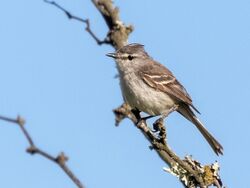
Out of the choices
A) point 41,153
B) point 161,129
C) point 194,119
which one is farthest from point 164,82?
point 41,153

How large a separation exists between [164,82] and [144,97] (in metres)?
0.88

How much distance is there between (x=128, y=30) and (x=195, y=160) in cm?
130

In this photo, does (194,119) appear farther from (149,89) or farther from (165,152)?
(165,152)

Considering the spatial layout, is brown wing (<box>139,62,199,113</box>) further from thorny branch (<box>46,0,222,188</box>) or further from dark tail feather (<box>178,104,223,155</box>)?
thorny branch (<box>46,0,222,188</box>)

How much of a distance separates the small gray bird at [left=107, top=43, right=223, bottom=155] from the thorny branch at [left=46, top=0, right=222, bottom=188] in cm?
307

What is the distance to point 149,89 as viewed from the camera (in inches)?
326

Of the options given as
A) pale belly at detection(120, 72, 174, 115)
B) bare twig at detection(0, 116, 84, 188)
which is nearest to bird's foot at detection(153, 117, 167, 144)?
bare twig at detection(0, 116, 84, 188)

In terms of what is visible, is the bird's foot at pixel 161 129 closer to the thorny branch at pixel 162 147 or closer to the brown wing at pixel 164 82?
the thorny branch at pixel 162 147

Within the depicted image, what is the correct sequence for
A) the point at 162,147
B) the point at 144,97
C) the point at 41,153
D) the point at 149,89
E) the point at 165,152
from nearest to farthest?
the point at 41,153, the point at 162,147, the point at 165,152, the point at 144,97, the point at 149,89

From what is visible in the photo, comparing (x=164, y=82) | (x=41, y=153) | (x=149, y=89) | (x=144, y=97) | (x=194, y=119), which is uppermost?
(x=164, y=82)

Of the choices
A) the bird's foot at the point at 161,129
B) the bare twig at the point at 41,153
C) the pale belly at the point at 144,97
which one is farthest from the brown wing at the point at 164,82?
the bare twig at the point at 41,153

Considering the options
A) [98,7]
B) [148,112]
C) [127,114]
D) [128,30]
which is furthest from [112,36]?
[148,112]

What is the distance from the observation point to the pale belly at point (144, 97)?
25.8 ft

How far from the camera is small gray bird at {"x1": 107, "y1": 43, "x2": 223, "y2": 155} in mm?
7904
